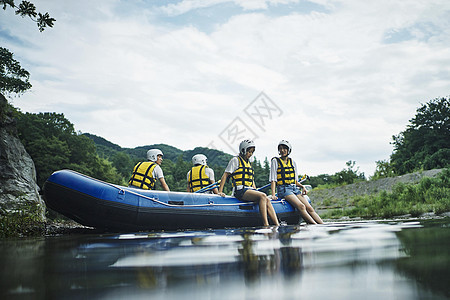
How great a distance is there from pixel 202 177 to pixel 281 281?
6.93 metres

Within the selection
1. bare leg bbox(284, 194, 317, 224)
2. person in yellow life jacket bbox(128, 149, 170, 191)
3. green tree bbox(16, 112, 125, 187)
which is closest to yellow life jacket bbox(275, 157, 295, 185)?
bare leg bbox(284, 194, 317, 224)

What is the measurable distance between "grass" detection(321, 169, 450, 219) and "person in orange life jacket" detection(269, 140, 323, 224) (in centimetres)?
303

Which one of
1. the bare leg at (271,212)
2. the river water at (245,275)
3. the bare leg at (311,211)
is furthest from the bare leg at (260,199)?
the river water at (245,275)

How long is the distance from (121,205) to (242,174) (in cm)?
258

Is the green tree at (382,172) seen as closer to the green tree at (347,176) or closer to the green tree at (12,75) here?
the green tree at (347,176)

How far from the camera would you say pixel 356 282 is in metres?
1.47

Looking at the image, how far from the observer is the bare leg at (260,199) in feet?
23.9

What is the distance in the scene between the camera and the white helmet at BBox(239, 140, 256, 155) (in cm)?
761

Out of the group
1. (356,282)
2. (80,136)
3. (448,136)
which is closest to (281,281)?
(356,282)

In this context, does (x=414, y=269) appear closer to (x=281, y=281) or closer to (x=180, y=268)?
(x=281, y=281)

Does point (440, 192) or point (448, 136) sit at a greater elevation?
point (448, 136)

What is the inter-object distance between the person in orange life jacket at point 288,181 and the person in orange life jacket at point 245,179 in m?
0.54

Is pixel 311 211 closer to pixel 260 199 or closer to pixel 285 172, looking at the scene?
pixel 285 172

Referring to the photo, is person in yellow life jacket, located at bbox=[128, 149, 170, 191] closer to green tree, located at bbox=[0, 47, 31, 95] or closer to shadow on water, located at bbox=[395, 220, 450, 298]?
shadow on water, located at bbox=[395, 220, 450, 298]
